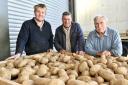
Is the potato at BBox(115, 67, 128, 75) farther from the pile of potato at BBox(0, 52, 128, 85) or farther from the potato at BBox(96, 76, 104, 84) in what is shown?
the potato at BBox(96, 76, 104, 84)

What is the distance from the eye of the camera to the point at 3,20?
2.82 metres

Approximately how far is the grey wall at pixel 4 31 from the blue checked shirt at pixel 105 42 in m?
1.13

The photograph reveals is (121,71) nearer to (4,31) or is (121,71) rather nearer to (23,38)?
(23,38)

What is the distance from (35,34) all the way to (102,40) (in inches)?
29.9

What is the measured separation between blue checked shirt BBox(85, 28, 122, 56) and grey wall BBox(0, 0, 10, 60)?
1.13 m

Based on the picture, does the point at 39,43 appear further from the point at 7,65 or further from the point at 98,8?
the point at 98,8

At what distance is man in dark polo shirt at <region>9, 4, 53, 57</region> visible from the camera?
240cm

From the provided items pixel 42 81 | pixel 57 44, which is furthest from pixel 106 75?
pixel 57 44

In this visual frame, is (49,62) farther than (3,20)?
No

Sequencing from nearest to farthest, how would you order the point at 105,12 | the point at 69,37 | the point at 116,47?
the point at 116,47 < the point at 69,37 < the point at 105,12

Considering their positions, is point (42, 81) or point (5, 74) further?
point (5, 74)

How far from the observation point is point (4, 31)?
9.32ft

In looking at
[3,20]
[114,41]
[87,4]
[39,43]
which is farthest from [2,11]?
[87,4]

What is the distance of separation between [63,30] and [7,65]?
4.49 feet
